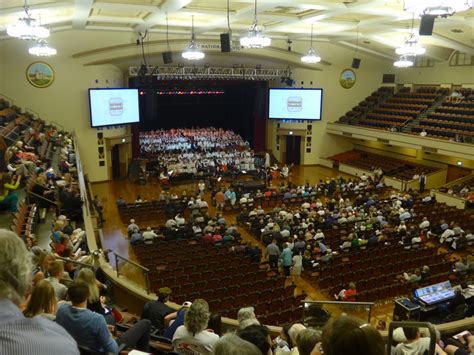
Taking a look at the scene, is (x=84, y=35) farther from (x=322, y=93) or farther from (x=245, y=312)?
(x=245, y=312)

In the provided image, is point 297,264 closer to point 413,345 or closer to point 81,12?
point 413,345

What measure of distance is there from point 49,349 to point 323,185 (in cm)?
2043

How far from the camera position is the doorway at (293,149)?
95.4 feet

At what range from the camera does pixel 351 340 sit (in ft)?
5.33

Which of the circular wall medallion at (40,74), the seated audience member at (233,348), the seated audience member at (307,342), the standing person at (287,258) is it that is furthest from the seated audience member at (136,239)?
the seated audience member at (233,348)

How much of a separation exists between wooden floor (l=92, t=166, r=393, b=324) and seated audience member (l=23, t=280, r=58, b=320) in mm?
4201

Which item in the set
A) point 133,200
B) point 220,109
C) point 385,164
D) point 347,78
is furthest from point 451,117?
point 133,200

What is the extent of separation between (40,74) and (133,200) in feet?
26.7

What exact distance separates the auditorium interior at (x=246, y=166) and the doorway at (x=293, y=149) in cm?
8

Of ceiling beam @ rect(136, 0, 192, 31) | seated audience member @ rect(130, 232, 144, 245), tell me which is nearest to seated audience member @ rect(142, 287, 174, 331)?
seated audience member @ rect(130, 232, 144, 245)

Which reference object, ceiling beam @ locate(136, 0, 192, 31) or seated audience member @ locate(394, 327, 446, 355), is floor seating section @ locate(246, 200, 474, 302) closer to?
seated audience member @ locate(394, 327, 446, 355)

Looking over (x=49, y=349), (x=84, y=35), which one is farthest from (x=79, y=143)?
(x=49, y=349)

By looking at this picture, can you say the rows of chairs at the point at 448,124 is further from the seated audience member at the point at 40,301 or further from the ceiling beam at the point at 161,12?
the seated audience member at the point at 40,301

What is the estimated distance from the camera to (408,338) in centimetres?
402
